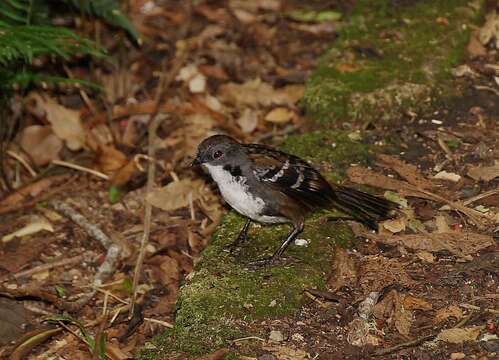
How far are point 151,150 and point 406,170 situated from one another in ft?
7.94

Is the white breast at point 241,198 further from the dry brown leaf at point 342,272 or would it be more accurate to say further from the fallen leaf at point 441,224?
the fallen leaf at point 441,224

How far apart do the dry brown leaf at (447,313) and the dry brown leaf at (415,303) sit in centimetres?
9

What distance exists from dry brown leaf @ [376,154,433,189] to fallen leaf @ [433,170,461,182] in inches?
4.5

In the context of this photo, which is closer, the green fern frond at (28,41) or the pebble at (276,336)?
the pebble at (276,336)

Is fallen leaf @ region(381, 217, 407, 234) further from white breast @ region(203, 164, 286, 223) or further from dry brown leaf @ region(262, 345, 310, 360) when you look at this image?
dry brown leaf @ region(262, 345, 310, 360)

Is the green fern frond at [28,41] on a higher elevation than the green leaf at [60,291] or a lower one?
higher

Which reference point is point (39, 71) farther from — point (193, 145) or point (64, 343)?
point (64, 343)

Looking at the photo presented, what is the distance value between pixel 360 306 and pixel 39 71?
4.58m

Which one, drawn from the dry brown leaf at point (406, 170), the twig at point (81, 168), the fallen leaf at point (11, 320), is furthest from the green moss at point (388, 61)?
the fallen leaf at point (11, 320)

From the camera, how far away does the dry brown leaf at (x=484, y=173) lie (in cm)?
620

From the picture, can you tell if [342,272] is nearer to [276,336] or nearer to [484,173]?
[276,336]

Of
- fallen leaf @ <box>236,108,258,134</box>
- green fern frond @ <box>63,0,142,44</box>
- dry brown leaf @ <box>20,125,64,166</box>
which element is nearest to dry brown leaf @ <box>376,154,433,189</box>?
fallen leaf @ <box>236,108,258,134</box>

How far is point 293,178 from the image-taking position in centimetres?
585

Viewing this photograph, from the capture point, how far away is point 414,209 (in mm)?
6082
